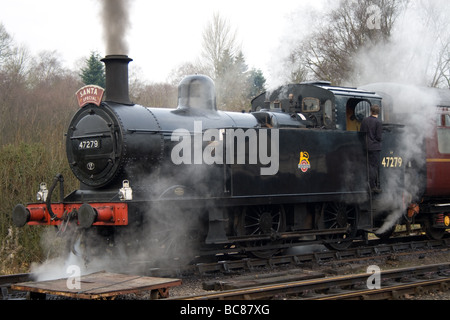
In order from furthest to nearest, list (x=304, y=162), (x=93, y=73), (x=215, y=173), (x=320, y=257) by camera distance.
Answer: (x=93, y=73) → (x=320, y=257) → (x=304, y=162) → (x=215, y=173)

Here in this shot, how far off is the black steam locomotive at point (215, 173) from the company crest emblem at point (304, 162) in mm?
19

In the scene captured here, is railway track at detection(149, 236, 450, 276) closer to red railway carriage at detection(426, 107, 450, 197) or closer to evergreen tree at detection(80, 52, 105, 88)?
red railway carriage at detection(426, 107, 450, 197)

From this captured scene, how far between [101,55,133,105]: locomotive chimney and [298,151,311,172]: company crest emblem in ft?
9.86

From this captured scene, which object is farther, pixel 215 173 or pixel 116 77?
pixel 215 173

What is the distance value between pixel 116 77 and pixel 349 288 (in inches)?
177

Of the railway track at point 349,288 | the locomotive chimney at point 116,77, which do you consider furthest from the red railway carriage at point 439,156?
the locomotive chimney at point 116,77

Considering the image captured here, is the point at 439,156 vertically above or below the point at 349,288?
above

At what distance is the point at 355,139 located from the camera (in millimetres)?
10078

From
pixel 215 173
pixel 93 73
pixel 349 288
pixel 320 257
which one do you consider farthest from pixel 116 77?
pixel 93 73

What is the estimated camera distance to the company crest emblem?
366 inches

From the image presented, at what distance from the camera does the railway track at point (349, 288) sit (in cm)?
620

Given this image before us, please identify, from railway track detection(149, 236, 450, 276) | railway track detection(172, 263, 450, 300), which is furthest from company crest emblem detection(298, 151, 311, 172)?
railway track detection(172, 263, 450, 300)

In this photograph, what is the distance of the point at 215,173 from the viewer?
8.55 m

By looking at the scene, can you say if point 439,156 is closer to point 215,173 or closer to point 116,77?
point 215,173
